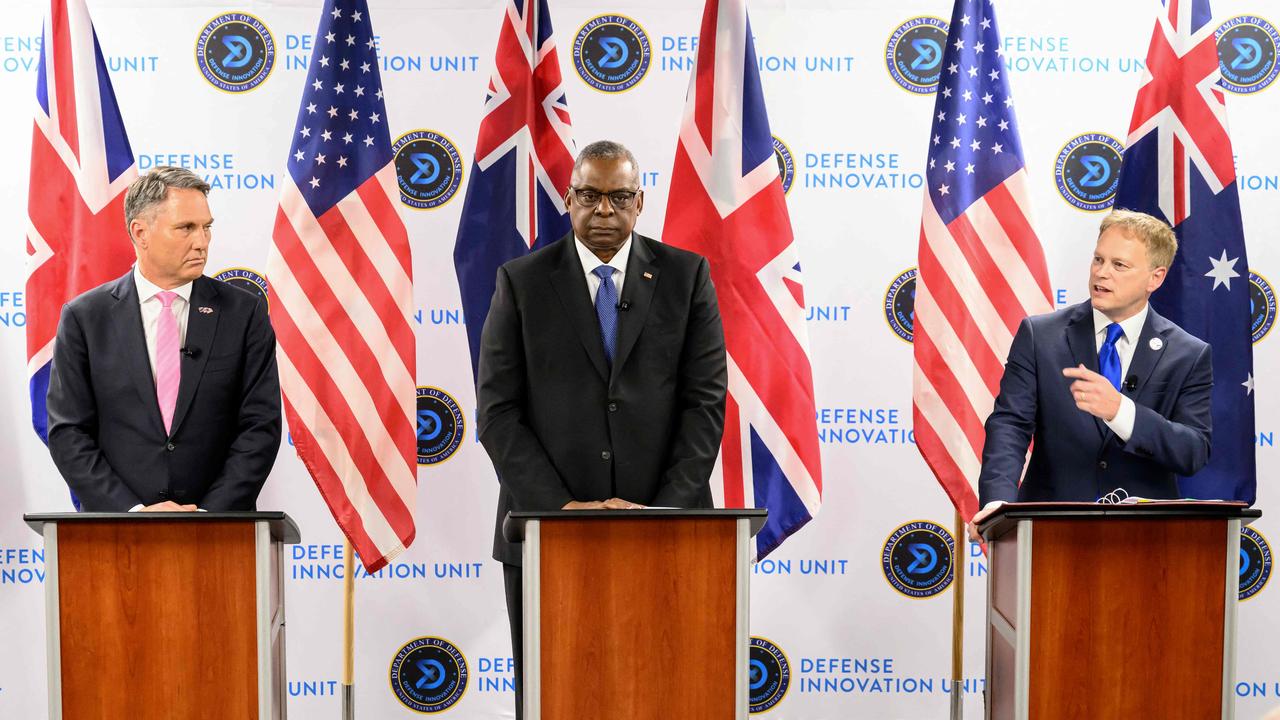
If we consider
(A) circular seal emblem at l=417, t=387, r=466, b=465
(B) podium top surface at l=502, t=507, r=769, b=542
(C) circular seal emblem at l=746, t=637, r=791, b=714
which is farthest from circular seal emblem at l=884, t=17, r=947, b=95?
(B) podium top surface at l=502, t=507, r=769, b=542

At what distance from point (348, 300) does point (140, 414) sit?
37.4 inches

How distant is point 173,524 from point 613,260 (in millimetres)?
1401

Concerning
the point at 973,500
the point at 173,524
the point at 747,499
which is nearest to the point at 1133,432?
the point at 973,500

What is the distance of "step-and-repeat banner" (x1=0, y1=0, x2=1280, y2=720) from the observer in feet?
16.1

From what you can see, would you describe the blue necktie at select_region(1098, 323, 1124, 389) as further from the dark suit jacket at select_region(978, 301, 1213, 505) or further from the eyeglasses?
the eyeglasses

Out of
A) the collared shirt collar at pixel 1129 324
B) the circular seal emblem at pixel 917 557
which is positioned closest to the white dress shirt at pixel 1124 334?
the collared shirt collar at pixel 1129 324

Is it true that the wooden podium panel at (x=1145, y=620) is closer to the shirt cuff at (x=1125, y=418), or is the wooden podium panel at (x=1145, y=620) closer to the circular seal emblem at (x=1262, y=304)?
the shirt cuff at (x=1125, y=418)

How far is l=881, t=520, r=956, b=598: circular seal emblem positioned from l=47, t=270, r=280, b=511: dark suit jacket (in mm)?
2634

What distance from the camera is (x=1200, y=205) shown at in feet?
14.2

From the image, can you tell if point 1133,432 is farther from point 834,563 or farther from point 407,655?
point 407,655

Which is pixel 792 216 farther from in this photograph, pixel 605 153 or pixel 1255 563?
pixel 1255 563

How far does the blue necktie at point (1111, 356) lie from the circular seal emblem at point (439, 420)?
255 centimetres

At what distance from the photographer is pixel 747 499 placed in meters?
4.36

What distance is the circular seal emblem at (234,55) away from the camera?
490 centimetres
